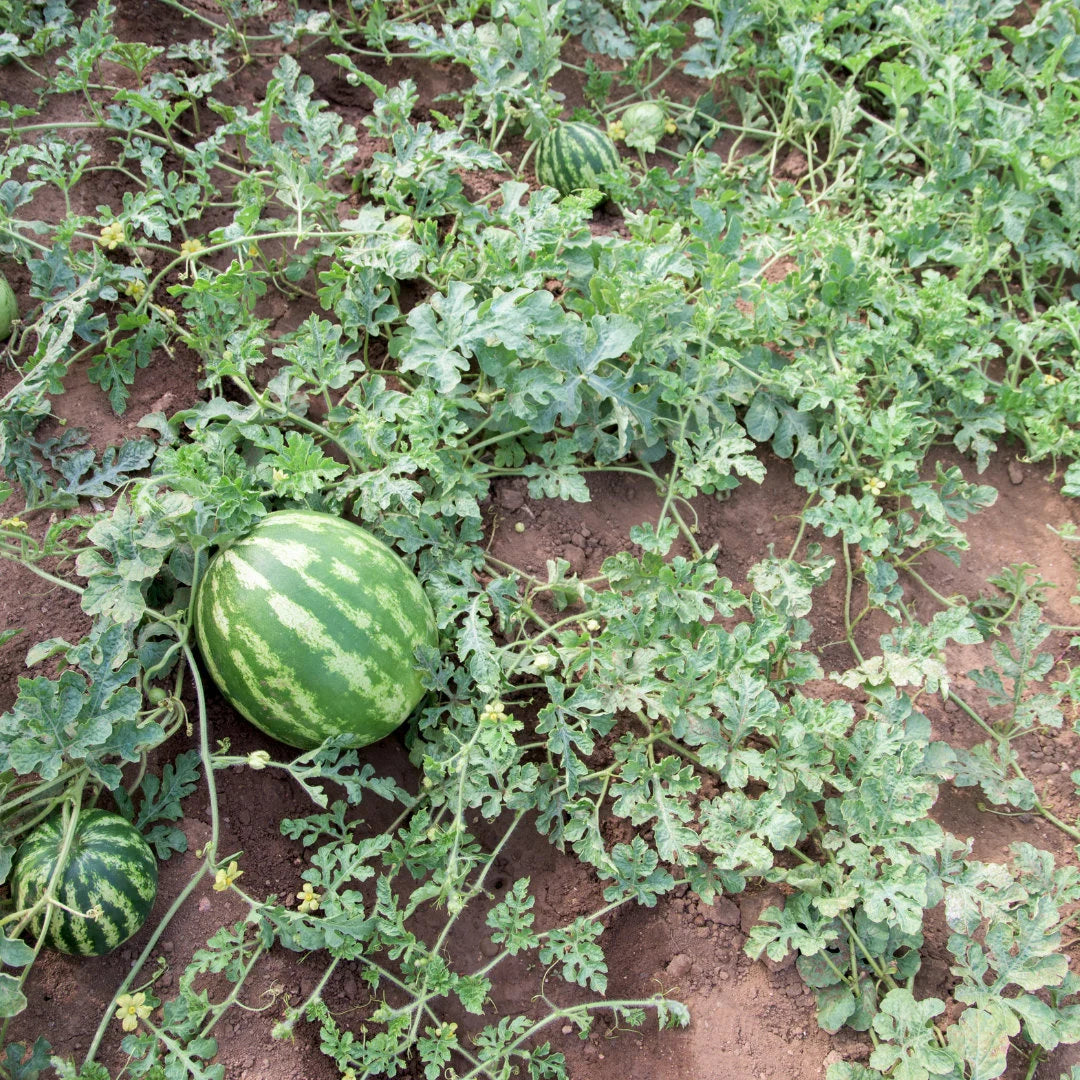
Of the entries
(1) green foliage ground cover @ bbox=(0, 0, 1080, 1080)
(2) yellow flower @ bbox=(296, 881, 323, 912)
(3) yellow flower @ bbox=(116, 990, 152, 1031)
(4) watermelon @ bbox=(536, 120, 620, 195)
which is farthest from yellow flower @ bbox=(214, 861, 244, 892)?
(4) watermelon @ bbox=(536, 120, 620, 195)

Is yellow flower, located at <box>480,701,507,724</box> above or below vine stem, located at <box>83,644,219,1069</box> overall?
above

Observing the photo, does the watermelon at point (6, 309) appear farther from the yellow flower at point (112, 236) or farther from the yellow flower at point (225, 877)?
the yellow flower at point (225, 877)

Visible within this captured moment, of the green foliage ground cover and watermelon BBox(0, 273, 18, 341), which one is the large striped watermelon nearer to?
the green foliage ground cover

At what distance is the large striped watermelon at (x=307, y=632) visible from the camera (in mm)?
2387

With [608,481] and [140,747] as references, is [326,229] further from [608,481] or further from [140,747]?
[140,747]

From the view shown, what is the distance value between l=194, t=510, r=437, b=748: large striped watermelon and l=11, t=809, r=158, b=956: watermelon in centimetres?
43

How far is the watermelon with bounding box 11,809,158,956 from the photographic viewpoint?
221 centimetres

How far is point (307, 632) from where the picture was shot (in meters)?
2.38

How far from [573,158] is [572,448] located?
1353 mm

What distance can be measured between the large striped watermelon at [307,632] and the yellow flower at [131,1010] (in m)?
0.67

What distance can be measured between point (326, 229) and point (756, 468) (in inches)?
70.4

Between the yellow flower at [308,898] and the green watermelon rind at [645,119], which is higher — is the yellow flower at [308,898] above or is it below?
below

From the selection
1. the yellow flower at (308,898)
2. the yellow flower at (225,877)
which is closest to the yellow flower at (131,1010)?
the yellow flower at (225,877)

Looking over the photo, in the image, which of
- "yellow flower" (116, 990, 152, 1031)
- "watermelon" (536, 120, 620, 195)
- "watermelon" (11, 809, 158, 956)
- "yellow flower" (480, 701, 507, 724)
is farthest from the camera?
"watermelon" (536, 120, 620, 195)
